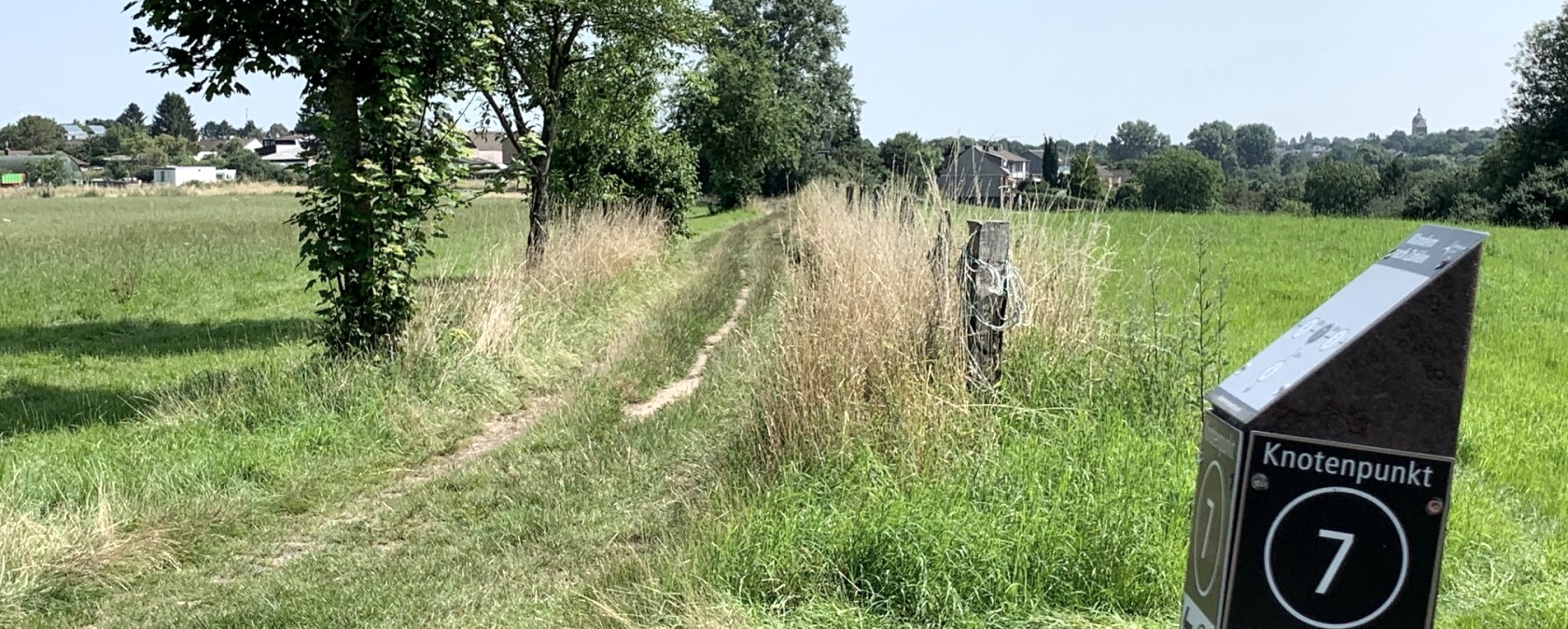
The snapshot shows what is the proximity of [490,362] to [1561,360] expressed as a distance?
8816mm

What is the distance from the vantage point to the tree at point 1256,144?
10462cm

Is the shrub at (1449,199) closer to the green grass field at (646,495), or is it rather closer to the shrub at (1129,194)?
the shrub at (1129,194)

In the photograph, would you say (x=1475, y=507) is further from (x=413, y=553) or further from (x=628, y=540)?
(x=413, y=553)

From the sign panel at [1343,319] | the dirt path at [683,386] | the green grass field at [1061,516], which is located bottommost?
the dirt path at [683,386]

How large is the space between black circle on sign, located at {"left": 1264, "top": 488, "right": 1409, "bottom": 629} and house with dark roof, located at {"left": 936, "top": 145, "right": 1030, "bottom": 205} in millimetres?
→ 5501

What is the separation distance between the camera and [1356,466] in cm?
175

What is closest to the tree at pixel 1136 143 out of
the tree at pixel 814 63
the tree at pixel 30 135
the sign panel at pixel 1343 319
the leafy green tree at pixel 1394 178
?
the sign panel at pixel 1343 319

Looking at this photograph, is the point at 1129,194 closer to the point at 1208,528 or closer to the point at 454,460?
the point at 454,460

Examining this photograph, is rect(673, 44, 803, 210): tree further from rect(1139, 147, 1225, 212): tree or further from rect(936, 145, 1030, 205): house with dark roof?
rect(936, 145, 1030, 205): house with dark roof

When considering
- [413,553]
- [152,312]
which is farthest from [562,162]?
[413,553]

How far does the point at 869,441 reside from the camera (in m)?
4.90

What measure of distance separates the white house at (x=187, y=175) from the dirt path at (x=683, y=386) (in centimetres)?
9713

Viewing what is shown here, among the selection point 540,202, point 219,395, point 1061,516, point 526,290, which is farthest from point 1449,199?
point 219,395

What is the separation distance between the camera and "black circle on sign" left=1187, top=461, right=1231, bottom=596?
1850mm
